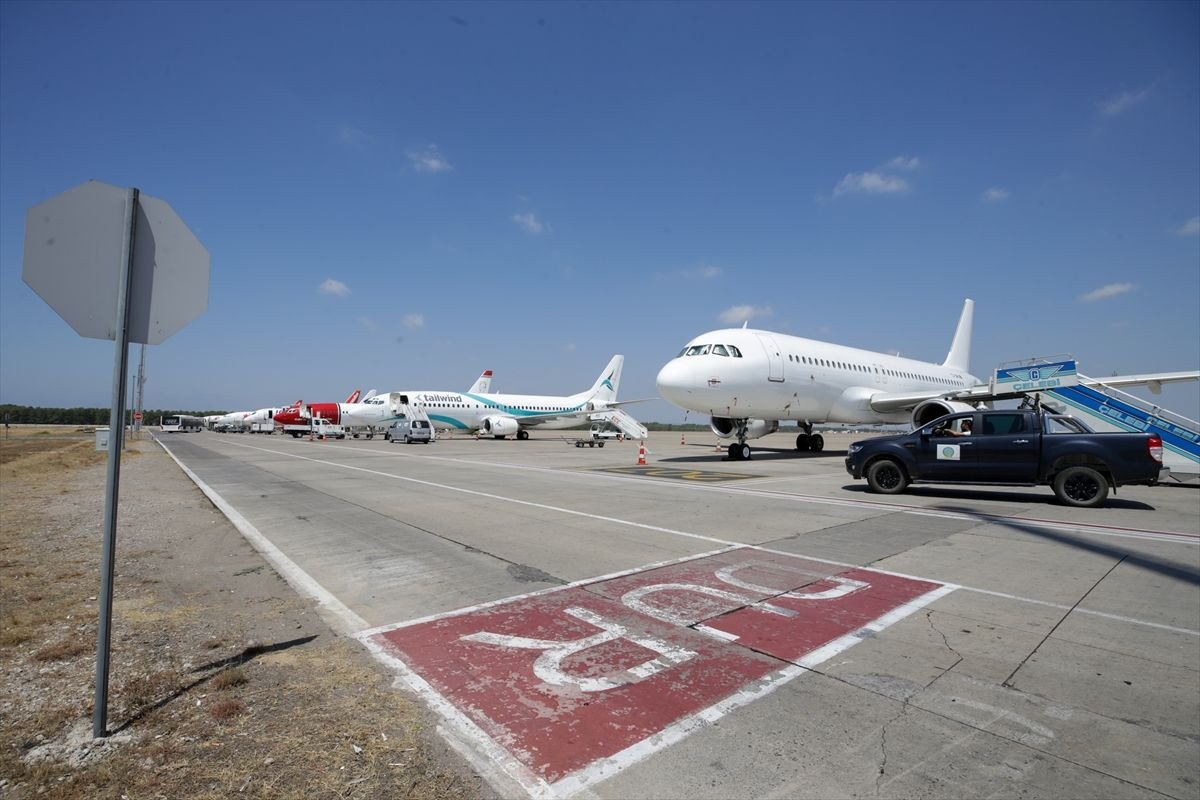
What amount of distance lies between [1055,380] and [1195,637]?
15.6 metres

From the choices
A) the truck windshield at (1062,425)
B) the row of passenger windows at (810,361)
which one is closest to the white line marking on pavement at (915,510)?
the truck windshield at (1062,425)

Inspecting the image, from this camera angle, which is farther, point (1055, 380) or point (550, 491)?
point (1055, 380)

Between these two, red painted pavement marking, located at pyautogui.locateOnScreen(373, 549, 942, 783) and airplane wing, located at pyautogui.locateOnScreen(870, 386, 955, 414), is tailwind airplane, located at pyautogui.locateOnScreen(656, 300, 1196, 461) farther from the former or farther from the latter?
red painted pavement marking, located at pyautogui.locateOnScreen(373, 549, 942, 783)

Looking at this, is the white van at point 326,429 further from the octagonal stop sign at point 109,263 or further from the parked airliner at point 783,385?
the octagonal stop sign at point 109,263

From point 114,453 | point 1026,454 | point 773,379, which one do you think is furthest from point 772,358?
point 114,453

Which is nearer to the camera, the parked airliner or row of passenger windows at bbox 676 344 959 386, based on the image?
the parked airliner

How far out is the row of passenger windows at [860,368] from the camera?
2223 cm

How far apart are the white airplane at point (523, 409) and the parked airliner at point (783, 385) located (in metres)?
15.0

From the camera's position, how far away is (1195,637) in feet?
14.5

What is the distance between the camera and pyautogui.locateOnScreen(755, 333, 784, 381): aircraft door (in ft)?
67.7

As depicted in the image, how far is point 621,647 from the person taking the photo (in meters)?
4.09

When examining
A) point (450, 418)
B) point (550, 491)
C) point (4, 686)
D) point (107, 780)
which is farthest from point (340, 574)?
point (450, 418)

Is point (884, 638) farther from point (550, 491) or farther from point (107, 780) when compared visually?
point (550, 491)

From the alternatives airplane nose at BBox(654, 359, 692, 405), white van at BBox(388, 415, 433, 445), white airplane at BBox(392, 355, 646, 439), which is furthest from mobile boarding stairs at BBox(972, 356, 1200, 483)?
white van at BBox(388, 415, 433, 445)
